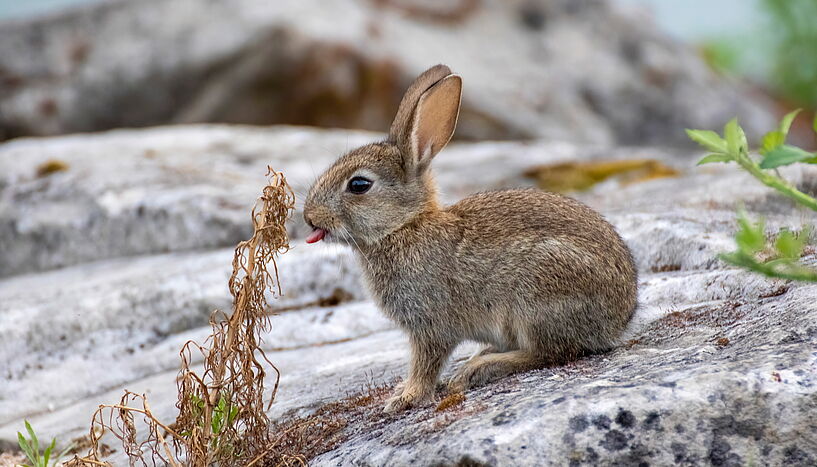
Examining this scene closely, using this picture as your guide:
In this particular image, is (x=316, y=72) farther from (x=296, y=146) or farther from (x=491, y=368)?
(x=491, y=368)

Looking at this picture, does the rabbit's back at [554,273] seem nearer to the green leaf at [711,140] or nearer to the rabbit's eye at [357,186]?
the rabbit's eye at [357,186]

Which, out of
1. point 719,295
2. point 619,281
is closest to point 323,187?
point 619,281

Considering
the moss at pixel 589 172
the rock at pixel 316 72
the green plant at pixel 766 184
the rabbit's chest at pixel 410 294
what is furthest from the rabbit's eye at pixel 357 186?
the rock at pixel 316 72

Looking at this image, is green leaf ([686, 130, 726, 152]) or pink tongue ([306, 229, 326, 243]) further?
pink tongue ([306, 229, 326, 243])

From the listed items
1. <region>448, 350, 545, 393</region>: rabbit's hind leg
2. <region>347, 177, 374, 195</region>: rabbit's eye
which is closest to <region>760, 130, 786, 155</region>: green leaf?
<region>448, 350, 545, 393</region>: rabbit's hind leg

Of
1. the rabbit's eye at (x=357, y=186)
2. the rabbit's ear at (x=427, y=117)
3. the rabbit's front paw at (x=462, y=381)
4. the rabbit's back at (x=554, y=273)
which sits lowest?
the rabbit's front paw at (x=462, y=381)

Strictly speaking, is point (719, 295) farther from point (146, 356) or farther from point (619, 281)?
point (146, 356)

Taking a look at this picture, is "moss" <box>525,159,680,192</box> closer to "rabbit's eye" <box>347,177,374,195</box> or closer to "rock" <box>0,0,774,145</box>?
"rock" <box>0,0,774,145</box>
